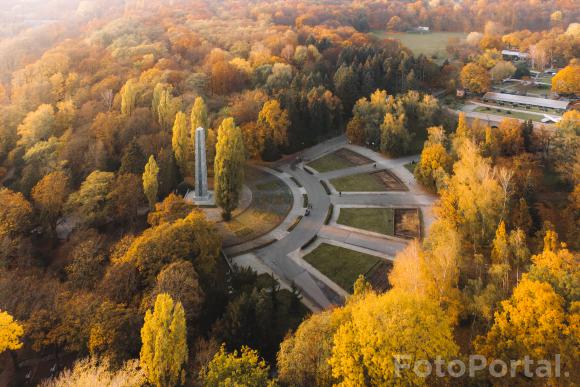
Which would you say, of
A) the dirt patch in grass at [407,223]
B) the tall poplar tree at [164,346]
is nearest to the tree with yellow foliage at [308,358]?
the tall poplar tree at [164,346]

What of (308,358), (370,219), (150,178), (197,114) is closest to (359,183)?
(370,219)

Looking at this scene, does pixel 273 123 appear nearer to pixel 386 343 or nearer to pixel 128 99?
pixel 128 99

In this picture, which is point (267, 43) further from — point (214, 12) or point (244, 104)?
point (214, 12)

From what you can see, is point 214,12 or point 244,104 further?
point 214,12

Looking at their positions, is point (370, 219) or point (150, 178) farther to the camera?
point (370, 219)

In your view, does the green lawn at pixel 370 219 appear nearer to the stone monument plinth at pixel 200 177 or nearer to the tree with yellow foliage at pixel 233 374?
the stone monument plinth at pixel 200 177

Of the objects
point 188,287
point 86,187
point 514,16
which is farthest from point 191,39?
point 514,16
